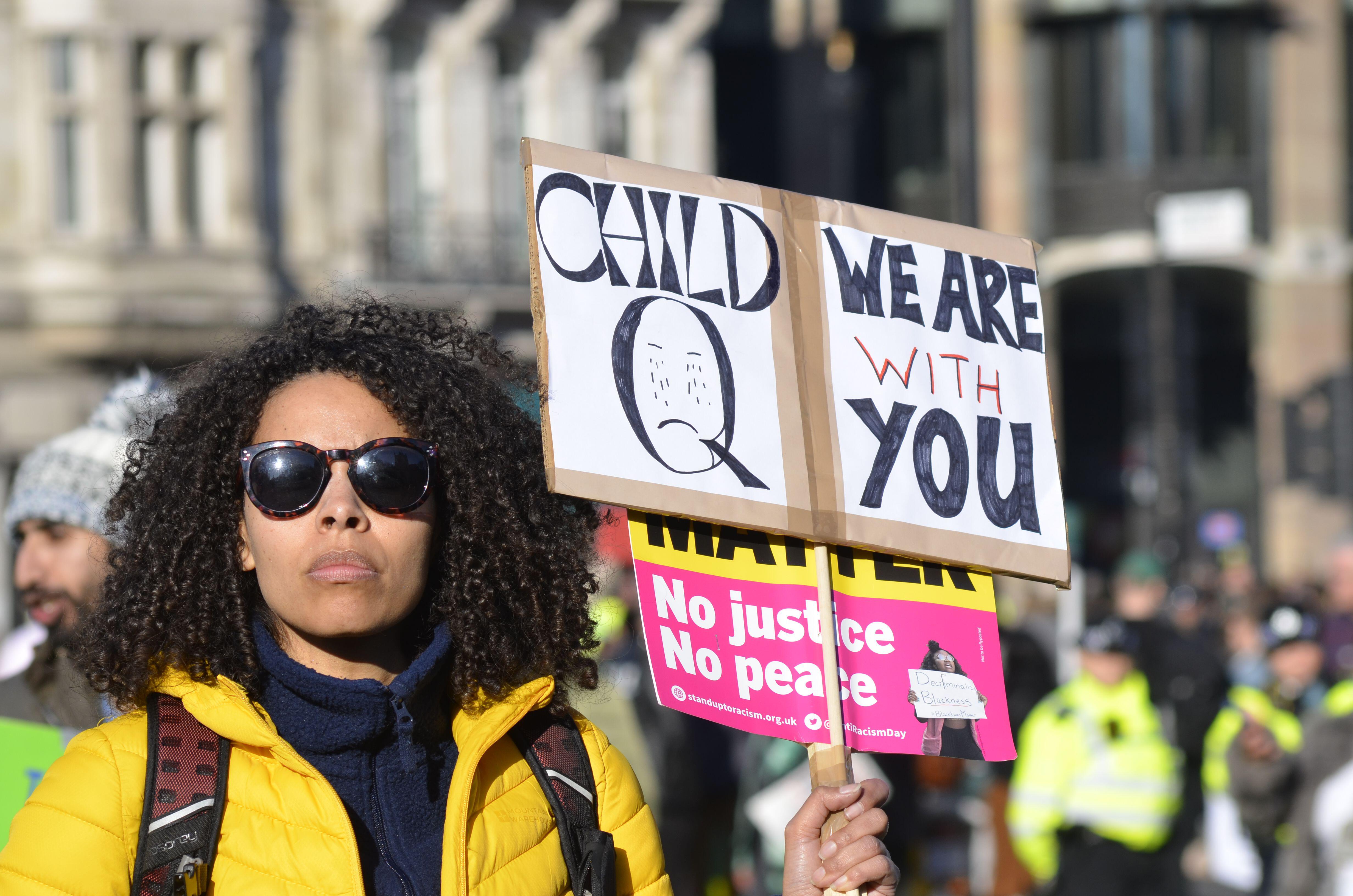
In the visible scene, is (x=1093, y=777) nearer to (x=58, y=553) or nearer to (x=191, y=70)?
(x=58, y=553)

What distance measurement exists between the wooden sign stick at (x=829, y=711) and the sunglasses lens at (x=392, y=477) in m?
0.70

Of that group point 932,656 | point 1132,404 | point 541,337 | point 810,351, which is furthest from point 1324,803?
point 1132,404

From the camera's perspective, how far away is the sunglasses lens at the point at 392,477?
96.0 inches

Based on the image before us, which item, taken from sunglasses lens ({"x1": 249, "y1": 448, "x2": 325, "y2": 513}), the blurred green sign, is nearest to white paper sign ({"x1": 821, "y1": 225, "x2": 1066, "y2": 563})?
sunglasses lens ({"x1": 249, "y1": 448, "x2": 325, "y2": 513})

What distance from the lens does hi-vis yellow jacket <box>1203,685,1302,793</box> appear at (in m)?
7.70

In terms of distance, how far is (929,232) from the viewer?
307cm

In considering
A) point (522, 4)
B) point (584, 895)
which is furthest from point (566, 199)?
point (522, 4)

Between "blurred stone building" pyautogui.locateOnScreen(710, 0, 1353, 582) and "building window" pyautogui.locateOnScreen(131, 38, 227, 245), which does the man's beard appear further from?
"blurred stone building" pyautogui.locateOnScreen(710, 0, 1353, 582)

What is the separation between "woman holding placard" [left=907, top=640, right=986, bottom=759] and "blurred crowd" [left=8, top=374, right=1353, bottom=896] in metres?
1.28

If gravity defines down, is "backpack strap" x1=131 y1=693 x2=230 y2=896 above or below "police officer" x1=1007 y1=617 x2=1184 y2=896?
above

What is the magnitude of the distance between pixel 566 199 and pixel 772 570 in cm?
70

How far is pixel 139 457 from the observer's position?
2781mm

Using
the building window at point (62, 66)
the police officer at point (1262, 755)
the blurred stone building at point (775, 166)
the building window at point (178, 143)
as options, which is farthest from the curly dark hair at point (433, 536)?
the building window at point (178, 143)

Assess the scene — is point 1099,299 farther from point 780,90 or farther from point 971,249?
point 971,249
